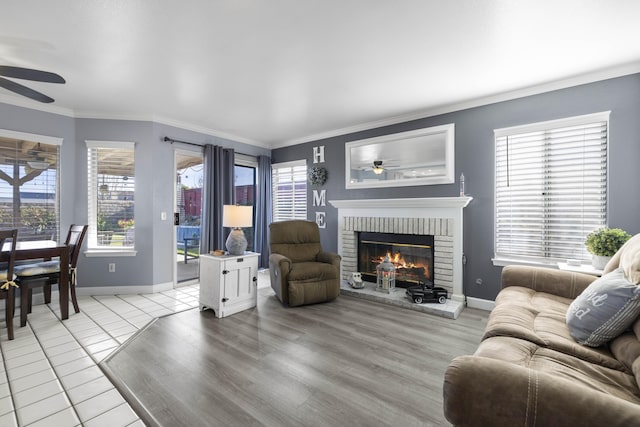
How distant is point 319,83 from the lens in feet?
10.4

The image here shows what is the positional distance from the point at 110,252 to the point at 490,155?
5.25 m

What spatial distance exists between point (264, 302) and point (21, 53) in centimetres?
347

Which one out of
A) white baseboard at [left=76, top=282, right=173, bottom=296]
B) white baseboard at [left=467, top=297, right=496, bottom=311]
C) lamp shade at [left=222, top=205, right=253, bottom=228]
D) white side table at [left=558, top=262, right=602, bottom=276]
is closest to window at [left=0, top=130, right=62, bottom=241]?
white baseboard at [left=76, top=282, right=173, bottom=296]

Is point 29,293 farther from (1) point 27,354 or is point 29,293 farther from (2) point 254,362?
(2) point 254,362

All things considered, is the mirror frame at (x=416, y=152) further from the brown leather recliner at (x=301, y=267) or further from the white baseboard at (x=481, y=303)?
the white baseboard at (x=481, y=303)

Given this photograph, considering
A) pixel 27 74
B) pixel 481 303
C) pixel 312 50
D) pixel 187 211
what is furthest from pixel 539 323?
pixel 187 211

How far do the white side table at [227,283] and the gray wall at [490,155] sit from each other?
1848 millimetres

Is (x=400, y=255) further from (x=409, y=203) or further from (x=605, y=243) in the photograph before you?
(x=605, y=243)

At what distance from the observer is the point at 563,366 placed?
54.0 inches

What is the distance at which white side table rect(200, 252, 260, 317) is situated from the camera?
10.9ft

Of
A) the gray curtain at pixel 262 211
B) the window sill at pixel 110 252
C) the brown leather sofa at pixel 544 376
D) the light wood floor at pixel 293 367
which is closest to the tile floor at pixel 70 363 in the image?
the light wood floor at pixel 293 367

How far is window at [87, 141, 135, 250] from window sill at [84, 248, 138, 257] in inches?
2.2

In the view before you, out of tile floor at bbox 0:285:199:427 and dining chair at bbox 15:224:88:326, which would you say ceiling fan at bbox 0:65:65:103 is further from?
tile floor at bbox 0:285:199:427

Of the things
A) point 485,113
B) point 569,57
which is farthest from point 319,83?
point 569,57
